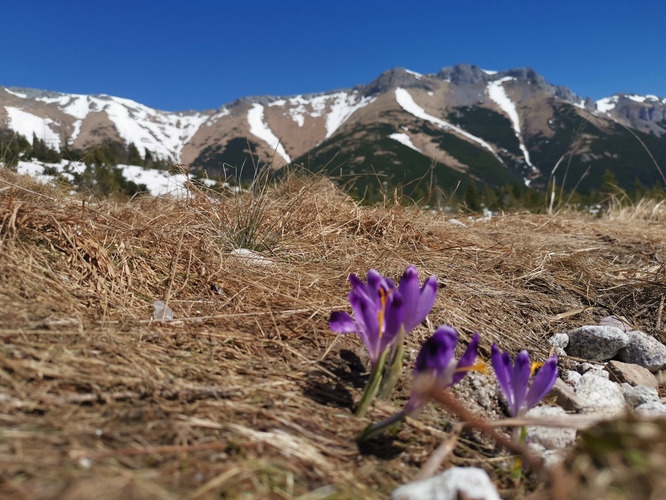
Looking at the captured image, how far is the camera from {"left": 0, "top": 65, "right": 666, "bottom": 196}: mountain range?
4195 inches

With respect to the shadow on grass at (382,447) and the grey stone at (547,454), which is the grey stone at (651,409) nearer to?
the grey stone at (547,454)

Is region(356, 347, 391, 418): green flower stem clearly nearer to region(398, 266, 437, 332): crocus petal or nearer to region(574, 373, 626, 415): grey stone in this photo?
region(398, 266, 437, 332): crocus petal

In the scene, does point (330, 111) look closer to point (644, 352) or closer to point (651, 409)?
point (644, 352)

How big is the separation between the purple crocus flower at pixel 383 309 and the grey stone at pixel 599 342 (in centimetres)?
114

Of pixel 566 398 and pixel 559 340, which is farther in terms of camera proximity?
pixel 559 340

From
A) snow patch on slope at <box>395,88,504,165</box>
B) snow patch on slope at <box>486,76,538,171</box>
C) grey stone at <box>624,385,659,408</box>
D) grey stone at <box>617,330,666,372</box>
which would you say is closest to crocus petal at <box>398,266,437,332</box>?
grey stone at <box>624,385,659,408</box>

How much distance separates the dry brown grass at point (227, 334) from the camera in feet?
3.10

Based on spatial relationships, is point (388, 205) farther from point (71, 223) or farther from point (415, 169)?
point (415, 169)

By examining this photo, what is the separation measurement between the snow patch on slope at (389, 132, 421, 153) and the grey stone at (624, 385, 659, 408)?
117187 millimetres

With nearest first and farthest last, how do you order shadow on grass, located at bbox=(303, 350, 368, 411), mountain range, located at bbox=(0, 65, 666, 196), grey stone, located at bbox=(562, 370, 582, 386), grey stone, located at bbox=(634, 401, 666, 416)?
shadow on grass, located at bbox=(303, 350, 368, 411) < grey stone, located at bbox=(634, 401, 666, 416) < grey stone, located at bbox=(562, 370, 582, 386) < mountain range, located at bbox=(0, 65, 666, 196)

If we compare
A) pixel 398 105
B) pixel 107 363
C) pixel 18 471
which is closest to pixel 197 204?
pixel 107 363

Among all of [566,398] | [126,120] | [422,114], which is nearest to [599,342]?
[566,398]

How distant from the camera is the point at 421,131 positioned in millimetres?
132250

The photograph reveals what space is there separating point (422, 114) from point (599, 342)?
6401 inches
